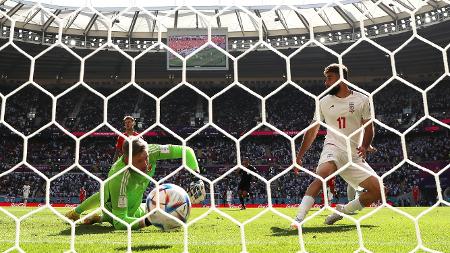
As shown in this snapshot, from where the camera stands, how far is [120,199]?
3.64 meters

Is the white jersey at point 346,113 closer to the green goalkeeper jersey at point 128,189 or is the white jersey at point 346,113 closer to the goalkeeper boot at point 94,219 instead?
the green goalkeeper jersey at point 128,189

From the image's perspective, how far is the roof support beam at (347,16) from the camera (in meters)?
20.0

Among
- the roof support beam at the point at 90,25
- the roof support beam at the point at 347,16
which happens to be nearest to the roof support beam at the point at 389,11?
the roof support beam at the point at 347,16

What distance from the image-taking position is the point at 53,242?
3.06 m

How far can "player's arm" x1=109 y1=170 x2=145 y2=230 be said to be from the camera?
3.63 metres

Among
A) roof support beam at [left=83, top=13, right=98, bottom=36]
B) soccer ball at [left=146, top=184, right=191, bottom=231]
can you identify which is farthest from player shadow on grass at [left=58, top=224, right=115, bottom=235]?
roof support beam at [left=83, top=13, right=98, bottom=36]

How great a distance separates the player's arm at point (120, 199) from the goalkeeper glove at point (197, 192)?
1.60 ft

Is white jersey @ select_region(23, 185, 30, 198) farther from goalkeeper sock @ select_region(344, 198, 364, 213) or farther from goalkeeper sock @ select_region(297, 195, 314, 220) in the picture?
goalkeeper sock @ select_region(297, 195, 314, 220)

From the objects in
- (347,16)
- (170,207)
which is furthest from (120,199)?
(347,16)

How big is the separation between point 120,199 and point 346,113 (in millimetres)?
2054

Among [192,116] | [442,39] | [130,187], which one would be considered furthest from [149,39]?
[130,187]

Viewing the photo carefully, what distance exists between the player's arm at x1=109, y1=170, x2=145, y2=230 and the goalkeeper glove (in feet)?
1.60

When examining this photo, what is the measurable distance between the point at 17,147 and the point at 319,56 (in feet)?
52.6

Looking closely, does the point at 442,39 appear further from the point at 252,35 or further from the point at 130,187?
the point at 130,187
